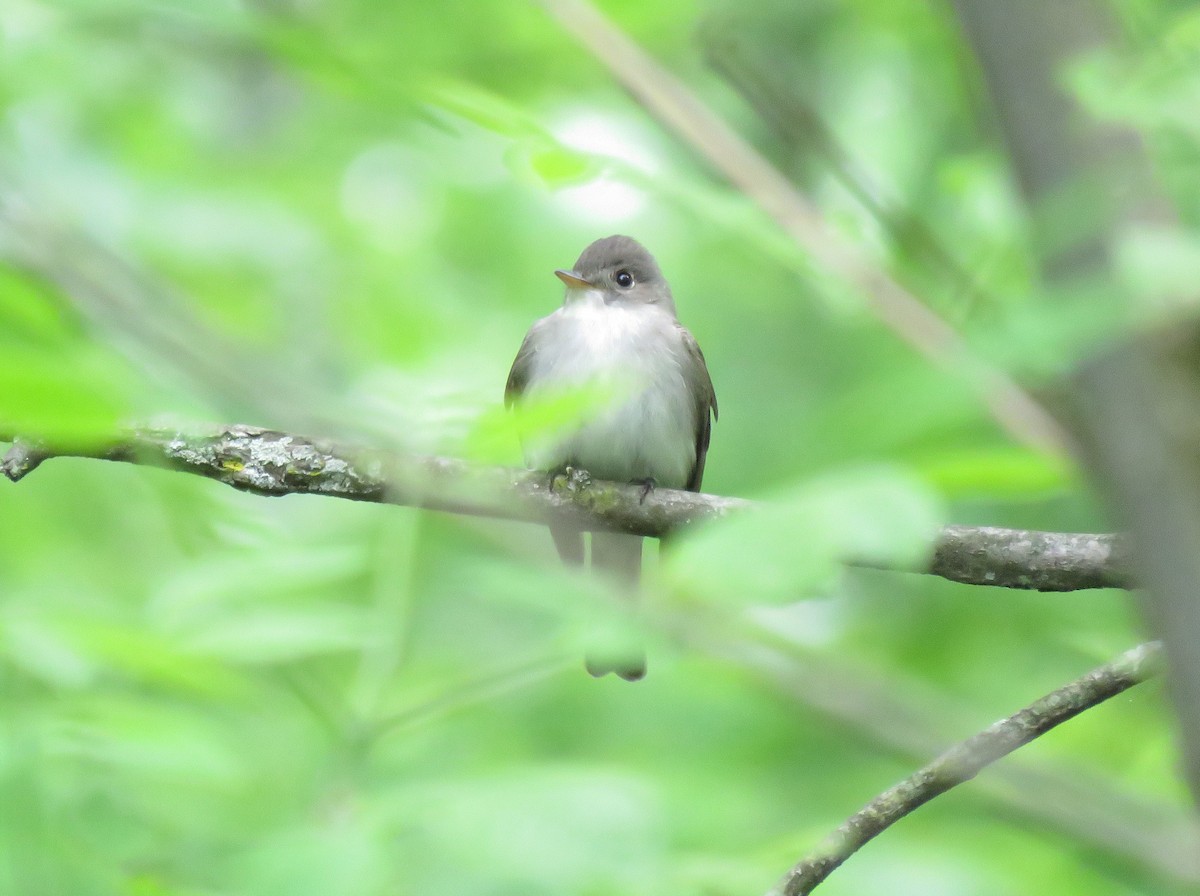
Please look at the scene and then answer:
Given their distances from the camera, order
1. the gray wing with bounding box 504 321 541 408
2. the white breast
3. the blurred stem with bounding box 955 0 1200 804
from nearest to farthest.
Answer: the blurred stem with bounding box 955 0 1200 804 → the white breast → the gray wing with bounding box 504 321 541 408

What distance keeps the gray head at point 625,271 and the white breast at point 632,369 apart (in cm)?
16

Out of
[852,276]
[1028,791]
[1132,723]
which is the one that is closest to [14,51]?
[852,276]

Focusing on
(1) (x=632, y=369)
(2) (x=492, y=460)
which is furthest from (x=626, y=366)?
(2) (x=492, y=460)

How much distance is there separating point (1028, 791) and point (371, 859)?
1.06 metres

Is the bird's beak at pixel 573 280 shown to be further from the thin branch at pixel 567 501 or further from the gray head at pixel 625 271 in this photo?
the thin branch at pixel 567 501

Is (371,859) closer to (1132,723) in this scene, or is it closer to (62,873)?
(62,873)

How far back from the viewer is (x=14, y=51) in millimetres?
4133

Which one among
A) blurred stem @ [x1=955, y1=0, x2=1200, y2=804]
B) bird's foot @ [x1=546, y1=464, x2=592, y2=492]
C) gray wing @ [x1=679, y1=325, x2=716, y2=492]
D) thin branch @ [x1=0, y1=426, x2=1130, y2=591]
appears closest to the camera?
blurred stem @ [x1=955, y1=0, x2=1200, y2=804]

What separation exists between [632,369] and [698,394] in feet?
2.21

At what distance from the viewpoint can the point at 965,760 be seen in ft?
7.48

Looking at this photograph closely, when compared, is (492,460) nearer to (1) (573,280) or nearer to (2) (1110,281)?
(2) (1110,281)

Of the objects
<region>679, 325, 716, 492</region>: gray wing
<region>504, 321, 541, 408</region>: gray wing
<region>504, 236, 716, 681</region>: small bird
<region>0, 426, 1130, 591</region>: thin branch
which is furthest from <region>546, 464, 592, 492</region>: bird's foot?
<region>679, 325, 716, 492</region>: gray wing

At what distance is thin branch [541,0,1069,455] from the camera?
8.39ft

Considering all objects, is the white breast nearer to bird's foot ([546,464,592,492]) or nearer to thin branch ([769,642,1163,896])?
bird's foot ([546,464,592,492])
